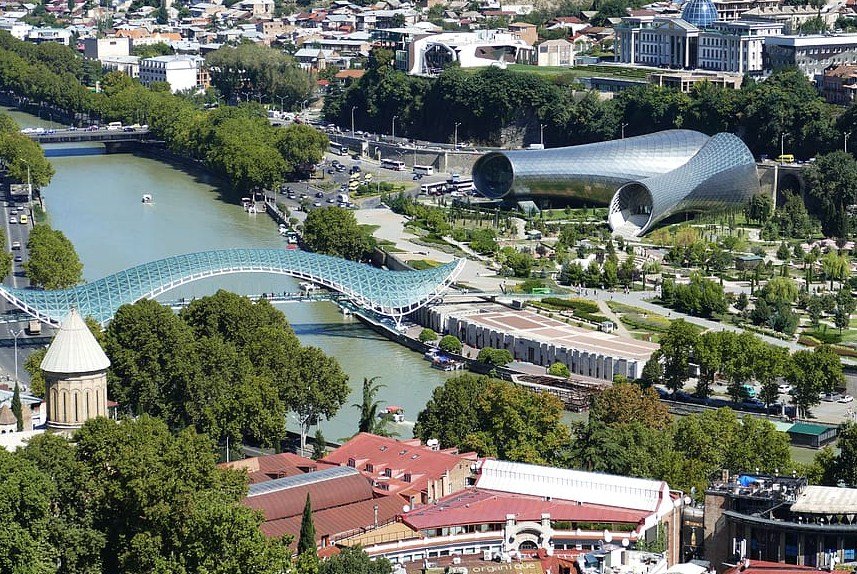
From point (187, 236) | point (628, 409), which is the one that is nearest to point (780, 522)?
point (628, 409)

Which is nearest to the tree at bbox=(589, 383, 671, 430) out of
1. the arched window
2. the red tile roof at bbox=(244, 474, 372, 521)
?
the red tile roof at bbox=(244, 474, 372, 521)

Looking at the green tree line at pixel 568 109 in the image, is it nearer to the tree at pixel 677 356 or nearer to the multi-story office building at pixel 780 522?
the tree at pixel 677 356

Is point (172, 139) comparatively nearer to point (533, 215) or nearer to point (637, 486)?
point (533, 215)

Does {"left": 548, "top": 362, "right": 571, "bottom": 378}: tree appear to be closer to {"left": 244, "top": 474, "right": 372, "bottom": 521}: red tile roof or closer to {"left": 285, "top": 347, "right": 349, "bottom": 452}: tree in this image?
{"left": 285, "top": 347, "right": 349, "bottom": 452}: tree

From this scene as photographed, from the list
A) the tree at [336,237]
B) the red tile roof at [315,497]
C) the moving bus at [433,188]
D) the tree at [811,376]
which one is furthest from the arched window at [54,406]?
the moving bus at [433,188]

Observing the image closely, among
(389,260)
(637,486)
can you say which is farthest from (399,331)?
(637,486)

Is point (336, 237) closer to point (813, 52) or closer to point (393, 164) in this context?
point (393, 164)
